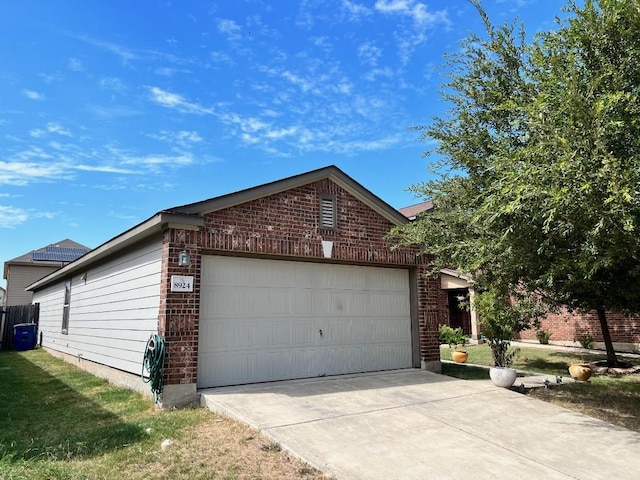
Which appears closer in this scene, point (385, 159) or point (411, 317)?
point (411, 317)

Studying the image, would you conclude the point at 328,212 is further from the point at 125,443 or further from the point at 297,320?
the point at 125,443

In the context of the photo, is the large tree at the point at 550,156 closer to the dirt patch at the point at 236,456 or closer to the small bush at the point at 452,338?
the dirt patch at the point at 236,456

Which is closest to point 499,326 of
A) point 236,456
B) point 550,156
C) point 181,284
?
point 550,156

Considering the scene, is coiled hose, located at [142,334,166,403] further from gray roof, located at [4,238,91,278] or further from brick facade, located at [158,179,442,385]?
gray roof, located at [4,238,91,278]

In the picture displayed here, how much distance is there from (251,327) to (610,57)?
6867 mm

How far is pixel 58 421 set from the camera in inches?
244

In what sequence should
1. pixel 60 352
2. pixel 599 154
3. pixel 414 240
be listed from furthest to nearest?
pixel 60 352
pixel 414 240
pixel 599 154

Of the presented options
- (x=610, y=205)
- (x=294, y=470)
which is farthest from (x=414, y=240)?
(x=294, y=470)

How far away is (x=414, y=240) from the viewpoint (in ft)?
28.9

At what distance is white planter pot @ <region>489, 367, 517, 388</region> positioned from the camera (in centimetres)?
795

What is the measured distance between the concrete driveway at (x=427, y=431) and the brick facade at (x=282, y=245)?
3.80 ft

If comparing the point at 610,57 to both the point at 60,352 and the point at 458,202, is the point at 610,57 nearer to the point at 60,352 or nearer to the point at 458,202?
the point at 458,202

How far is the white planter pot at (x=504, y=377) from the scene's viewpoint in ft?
26.1

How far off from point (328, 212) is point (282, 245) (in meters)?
1.35
